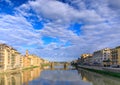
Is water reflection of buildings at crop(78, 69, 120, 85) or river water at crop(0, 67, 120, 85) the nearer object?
river water at crop(0, 67, 120, 85)

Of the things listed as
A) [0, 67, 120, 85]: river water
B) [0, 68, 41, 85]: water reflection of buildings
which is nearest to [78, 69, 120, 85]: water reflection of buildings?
[0, 67, 120, 85]: river water

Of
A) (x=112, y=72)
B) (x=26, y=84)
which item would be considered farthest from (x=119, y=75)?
(x=26, y=84)

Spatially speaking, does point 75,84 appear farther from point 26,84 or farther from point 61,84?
point 26,84

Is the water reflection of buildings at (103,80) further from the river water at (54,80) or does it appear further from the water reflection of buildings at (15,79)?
the water reflection of buildings at (15,79)

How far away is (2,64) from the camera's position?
99062mm

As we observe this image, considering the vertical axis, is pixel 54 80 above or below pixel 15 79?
below

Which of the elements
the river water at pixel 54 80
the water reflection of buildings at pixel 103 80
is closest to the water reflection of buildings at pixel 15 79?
the river water at pixel 54 80

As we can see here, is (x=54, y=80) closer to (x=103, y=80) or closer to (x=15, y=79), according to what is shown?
(x=15, y=79)

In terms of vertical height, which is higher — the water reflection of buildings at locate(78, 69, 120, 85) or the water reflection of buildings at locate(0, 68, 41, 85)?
the water reflection of buildings at locate(0, 68, 41, 85)

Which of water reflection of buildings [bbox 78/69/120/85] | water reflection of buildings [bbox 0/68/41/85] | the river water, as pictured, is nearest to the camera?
water reflection of buildings [bbox 0/68/41/85]

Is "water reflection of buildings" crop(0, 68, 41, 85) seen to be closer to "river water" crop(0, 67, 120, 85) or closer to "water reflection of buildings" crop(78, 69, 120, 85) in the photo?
"river water" crop(0, 67, 120, 85)

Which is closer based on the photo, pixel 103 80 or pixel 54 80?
pixel 103 80

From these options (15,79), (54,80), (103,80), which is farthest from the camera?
(54,80)

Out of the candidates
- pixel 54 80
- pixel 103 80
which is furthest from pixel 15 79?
pixel 103 80
